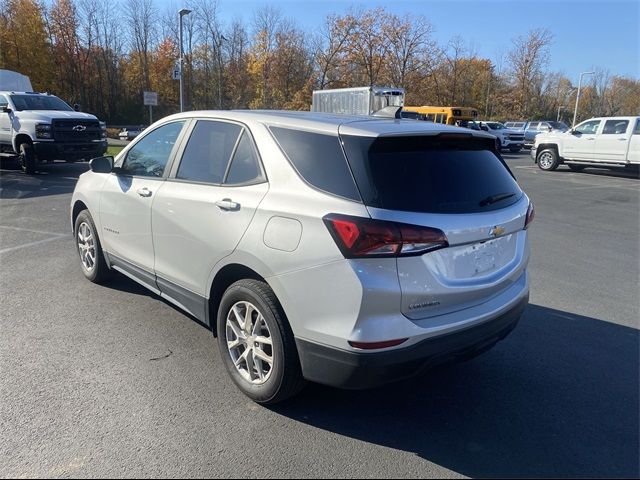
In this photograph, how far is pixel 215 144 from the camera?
3521mm

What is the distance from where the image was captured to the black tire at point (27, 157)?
1336 centimetres

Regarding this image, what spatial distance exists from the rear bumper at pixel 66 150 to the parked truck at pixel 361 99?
1407 centimetres

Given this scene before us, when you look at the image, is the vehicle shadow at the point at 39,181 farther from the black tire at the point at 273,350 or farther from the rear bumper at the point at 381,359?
the rear bumper at the point at 381,359

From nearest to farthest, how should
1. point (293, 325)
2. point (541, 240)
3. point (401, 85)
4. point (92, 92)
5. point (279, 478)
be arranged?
point (279, 478) → point (293, 325) → point (541, 240) → point (401, 85) → point (92, 92)

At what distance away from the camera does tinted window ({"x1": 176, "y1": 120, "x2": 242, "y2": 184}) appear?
338cm

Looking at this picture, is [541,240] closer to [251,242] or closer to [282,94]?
[251,242]

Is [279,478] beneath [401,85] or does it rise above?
beneath

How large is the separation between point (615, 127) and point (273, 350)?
18.7 metres

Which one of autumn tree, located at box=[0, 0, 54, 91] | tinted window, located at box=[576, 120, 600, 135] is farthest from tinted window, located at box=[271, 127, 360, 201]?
autumn tree, located at box=[0, 0, 54, 91]

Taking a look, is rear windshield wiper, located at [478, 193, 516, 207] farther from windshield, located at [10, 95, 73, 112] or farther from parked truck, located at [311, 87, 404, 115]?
parked truck, located at [311, 87, 404, 115]

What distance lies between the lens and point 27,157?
13414 millimetres

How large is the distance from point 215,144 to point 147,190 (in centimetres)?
84

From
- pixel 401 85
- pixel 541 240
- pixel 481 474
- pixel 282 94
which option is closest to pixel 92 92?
pixel 282 94

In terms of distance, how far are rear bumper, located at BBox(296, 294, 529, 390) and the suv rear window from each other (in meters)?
0.71
